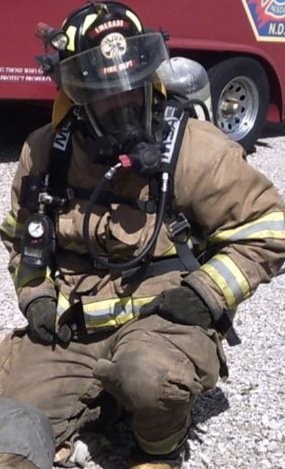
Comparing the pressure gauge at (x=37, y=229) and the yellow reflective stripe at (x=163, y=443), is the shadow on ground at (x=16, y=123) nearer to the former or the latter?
the pressure gauge at (x=37, y=229)

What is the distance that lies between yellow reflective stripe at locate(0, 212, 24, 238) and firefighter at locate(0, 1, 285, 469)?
→ 43 millimetres

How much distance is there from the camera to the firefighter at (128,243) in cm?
335

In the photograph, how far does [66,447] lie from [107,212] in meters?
0.80

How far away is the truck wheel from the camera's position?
805 centimetres

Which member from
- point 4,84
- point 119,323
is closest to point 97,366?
point 119,323

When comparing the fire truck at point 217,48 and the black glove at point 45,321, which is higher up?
the black glove at point 45,321

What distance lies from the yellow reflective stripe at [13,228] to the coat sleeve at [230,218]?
632 millimetres

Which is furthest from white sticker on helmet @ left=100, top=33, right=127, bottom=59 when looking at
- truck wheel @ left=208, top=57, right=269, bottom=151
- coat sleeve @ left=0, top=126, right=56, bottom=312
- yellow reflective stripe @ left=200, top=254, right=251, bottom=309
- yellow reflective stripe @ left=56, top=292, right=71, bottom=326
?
truck wheel @ left=208, top=57, right=269, bottom=151

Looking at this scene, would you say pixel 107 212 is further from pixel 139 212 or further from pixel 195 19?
pixel 195 19

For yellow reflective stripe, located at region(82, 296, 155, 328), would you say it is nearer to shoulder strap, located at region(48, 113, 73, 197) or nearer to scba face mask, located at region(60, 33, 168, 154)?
shoulder strap, located at region(48, 113, 73, 197)

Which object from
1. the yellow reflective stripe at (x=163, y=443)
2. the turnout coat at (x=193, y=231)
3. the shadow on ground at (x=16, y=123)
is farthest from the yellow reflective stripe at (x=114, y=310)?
the shadow on ground at (x=16, y=123)

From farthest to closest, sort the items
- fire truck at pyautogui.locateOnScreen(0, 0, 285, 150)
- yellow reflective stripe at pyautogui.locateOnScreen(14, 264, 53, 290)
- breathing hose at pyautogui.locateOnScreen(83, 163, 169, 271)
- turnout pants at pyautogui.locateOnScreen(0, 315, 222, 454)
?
fire truck at pyautogui.locateOnScreen(0, 0, 285, 150), yellow reflective stripe at pyautogui.locateOnScreen(14, 264, 53, 290), breathing hose at pyautogui.locateOnScreen(83, 163, 169, 271), turnout pants at pyautogui.locateOnScreen(0, 315, 222, 454)

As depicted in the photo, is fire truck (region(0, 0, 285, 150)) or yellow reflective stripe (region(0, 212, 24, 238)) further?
fire truck (region(0, 0, 285, 150))

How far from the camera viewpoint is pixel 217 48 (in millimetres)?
7781
